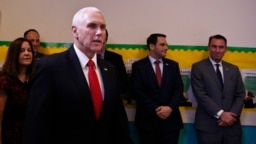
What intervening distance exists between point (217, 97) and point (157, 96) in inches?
26.2

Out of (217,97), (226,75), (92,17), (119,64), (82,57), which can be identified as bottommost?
(217,97)

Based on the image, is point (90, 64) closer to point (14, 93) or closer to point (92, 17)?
point (92, 17)

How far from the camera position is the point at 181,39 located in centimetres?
391

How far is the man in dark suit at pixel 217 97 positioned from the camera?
135 inches

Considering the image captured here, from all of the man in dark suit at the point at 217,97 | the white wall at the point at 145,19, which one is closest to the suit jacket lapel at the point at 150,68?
the white wall at the point at 145,19

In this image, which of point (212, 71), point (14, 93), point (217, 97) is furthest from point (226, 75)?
point (14, 93)

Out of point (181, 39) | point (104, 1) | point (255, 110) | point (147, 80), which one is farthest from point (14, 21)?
point (255, 110)

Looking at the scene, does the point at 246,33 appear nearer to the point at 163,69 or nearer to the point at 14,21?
the point at 163,69

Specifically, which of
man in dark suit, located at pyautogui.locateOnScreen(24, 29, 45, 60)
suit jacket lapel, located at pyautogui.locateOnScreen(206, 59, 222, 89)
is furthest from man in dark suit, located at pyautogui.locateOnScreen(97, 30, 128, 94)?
suit jacket lapel, located at pyautogui.locateOnScreen(206, 59, 222, 89)

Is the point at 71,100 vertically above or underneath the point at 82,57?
underneath

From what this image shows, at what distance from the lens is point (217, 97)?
3480mm

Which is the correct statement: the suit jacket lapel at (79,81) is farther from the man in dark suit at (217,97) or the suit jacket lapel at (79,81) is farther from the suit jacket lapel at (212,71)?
the suit jacket lapel at (212,71)

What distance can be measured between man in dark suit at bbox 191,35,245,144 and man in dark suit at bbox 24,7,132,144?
80.2 inches

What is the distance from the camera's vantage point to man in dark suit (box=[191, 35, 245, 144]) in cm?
344
